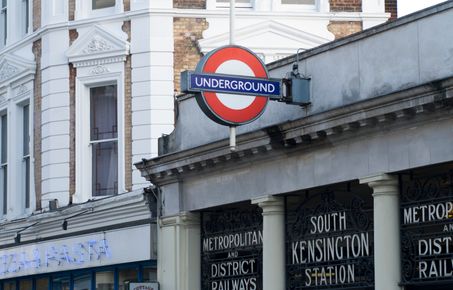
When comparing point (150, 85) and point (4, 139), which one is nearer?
point (150, 85)

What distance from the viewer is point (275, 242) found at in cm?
2409

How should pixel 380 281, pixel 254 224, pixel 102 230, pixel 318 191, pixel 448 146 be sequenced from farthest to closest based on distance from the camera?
pixel 102 230 < pixel 254 224 < pixel 318 191 < pixel 380 281 < pixel 448 146

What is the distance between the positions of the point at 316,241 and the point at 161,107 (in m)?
7.20

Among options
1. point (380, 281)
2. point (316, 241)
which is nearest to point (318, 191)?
point (316, 241)

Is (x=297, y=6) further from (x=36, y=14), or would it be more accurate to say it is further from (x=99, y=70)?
(x=36, y=14)

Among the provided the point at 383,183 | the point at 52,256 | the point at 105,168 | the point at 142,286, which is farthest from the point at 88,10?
the point at 383,183

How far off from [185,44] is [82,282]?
18.4ft

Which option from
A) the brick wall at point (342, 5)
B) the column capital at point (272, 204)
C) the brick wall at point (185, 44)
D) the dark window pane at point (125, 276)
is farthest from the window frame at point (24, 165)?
the column capital at point (272, 204)

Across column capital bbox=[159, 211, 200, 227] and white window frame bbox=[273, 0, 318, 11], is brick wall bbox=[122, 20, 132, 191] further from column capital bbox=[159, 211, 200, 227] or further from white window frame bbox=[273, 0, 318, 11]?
white window frame bbox=[273, 0, 318, 11]

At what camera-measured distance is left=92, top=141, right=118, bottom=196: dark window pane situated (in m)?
30.4

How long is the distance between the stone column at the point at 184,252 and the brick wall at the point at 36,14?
711 cm

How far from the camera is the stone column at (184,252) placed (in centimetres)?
2672

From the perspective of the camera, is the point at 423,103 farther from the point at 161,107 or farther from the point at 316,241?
the point at 161,107

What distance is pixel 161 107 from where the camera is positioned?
2959 cm
